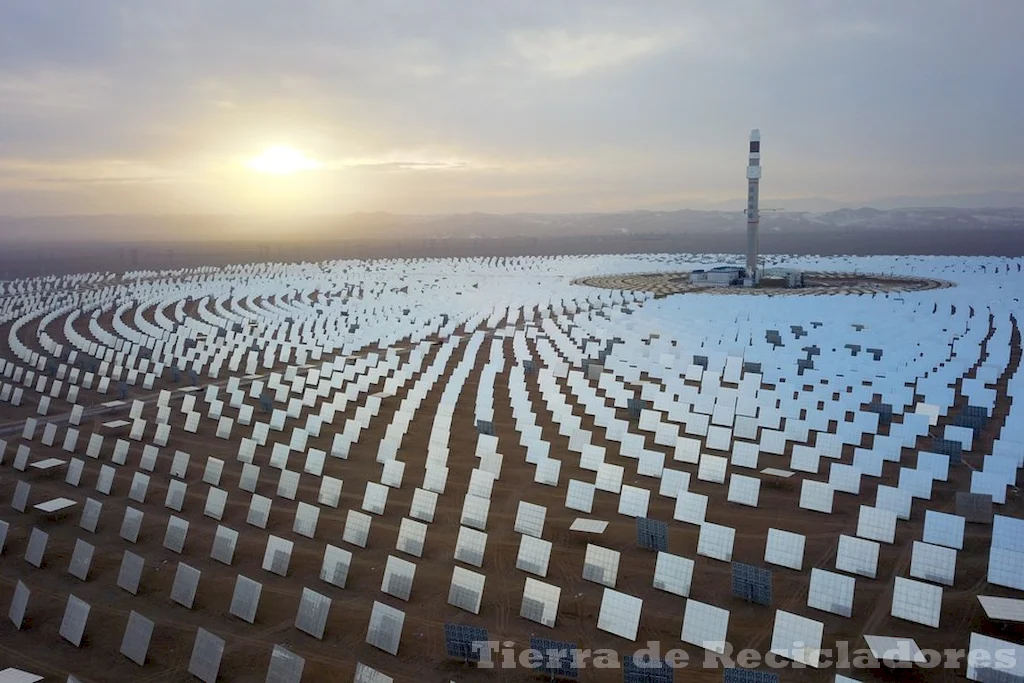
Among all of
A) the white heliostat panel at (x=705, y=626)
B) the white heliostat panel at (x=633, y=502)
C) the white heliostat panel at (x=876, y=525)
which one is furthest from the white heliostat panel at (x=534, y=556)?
the white heliostat panel at (x=876, y=525)

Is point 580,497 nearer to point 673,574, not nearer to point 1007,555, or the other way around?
point 673,574

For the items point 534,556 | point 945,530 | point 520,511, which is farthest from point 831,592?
point 520,511

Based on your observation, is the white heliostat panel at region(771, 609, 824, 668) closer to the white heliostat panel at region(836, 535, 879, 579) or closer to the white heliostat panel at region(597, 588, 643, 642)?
the white heliostat panel at region(597, 588, 643, 642)

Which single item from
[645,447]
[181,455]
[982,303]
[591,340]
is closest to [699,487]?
[645,447]

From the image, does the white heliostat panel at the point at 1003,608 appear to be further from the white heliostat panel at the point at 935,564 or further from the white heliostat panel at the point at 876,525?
the white heliostat panel at the point at 876,525

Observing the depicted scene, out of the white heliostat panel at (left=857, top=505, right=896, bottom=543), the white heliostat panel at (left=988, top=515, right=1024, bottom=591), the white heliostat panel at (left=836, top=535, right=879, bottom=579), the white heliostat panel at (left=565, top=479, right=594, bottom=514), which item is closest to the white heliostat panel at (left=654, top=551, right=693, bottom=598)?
the white heliostat panel at (left=836, top=535, right=879, bottom=579)

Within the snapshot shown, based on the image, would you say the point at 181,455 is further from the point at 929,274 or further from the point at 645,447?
the point at 929,274
